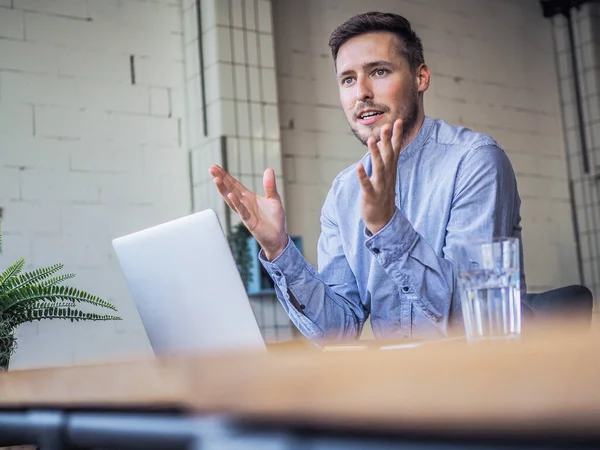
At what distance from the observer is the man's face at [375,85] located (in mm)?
2096

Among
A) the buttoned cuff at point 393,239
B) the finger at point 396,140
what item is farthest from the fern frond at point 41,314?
the finger at point 396,140

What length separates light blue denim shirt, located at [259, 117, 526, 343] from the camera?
151 cm

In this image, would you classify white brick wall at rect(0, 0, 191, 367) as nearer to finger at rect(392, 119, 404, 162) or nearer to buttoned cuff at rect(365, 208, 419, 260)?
buttoned cuff at rect(365, 208, 419, 260)

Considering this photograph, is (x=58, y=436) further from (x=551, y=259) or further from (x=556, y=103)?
(x=556, y=103)

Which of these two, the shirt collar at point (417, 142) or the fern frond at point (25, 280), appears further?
the shirt collar at point (417, 142)

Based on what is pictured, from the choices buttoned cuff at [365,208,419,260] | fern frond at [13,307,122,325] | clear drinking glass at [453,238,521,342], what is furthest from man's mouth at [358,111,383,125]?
clear drinking glass at [453,238,521,342]

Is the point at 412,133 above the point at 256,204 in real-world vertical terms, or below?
above

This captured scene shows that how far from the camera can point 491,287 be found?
852 millimetres

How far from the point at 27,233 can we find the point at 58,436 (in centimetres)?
315

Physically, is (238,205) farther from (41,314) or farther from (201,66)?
(201,66)

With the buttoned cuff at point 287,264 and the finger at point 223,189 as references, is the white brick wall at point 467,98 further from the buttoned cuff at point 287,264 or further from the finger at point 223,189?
the finger at point 223,189

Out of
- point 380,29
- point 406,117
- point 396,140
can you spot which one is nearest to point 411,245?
point 396,140

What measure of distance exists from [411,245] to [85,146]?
2647 mm

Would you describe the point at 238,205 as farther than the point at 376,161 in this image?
Yes
